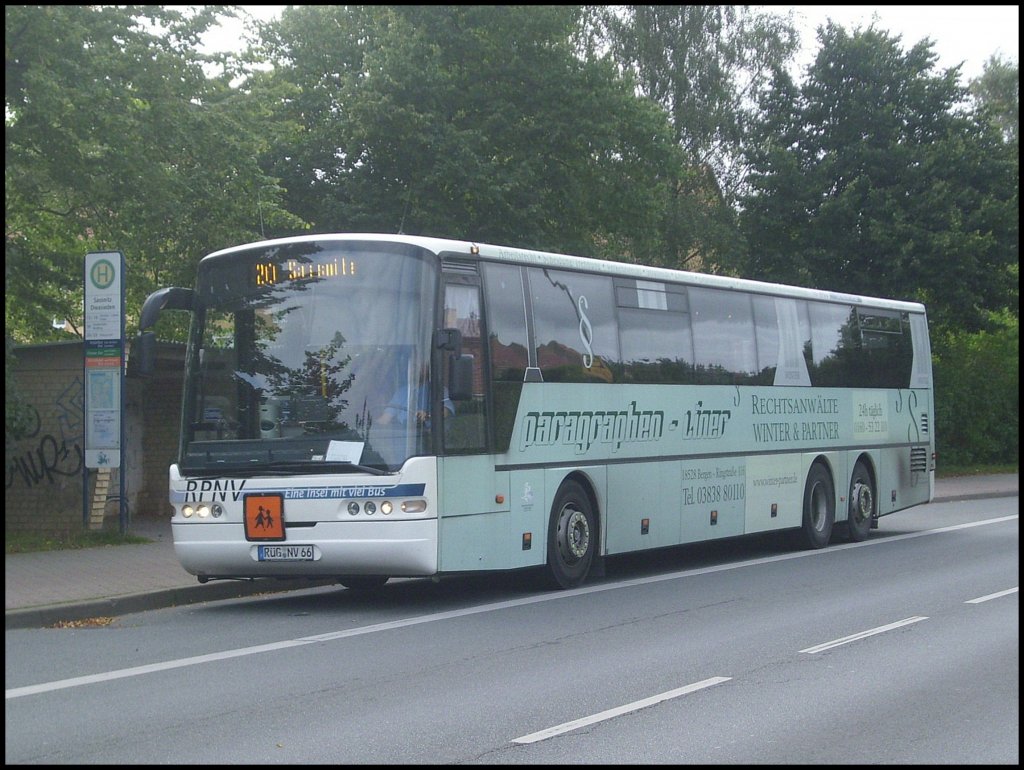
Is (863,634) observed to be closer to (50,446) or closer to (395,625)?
(395,625)

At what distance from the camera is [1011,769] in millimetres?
6207

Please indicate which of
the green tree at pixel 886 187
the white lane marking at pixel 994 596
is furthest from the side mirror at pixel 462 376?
the green tree at pixel 886 187

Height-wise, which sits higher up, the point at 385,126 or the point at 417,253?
the point at 385,126

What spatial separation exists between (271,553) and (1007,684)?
6196 mm

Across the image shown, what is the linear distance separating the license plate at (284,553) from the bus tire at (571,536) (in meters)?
2.62

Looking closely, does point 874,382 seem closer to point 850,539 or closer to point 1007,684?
point 850,539

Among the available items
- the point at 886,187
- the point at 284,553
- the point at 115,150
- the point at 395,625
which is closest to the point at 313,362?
the point at 284,553

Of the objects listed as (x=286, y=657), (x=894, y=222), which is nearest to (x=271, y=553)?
(x=286, y=657)

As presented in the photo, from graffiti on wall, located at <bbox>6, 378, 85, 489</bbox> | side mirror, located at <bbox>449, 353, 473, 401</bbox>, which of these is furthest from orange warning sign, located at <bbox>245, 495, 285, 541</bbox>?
graffiti on wall, located at <bbox>6, 378, 85, 489</bbox>

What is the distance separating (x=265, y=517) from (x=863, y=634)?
5144 millimetres

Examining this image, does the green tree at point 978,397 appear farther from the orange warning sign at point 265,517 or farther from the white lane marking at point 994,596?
the orange warning sign at point 265,517

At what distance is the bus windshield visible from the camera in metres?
11.4

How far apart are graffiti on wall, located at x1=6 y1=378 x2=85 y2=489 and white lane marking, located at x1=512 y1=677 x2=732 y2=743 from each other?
44.5 feet

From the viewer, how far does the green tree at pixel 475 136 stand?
26.0m
